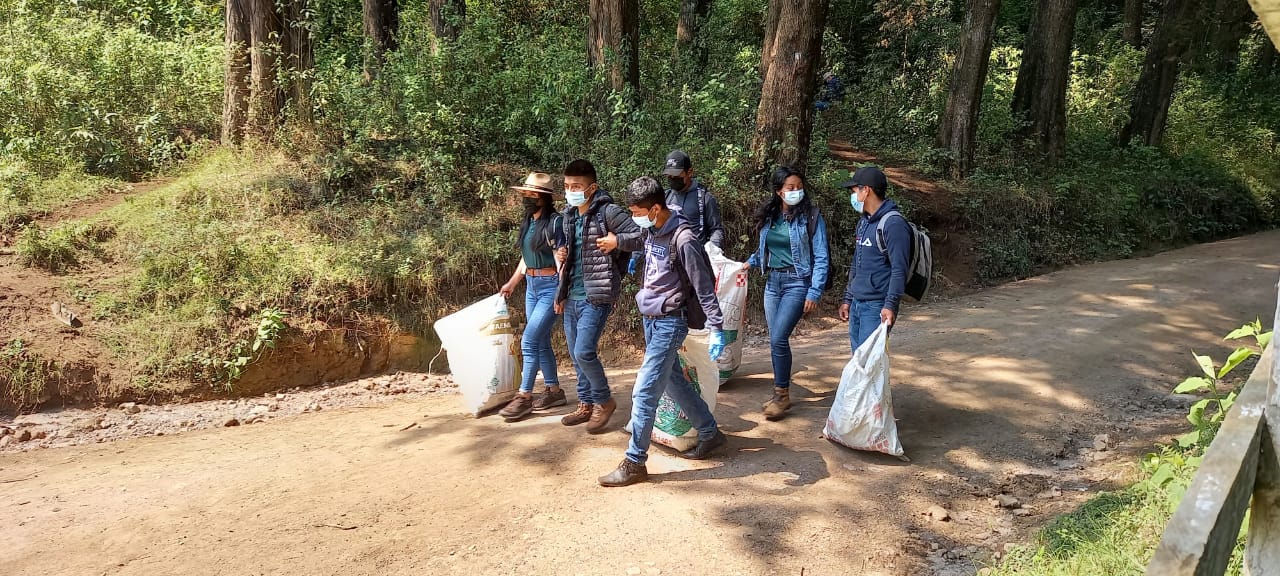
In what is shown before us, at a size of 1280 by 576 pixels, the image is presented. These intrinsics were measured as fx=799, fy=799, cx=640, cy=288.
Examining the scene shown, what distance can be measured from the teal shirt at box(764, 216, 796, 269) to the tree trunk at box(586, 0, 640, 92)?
5.24 meters

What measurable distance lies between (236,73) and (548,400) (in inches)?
245

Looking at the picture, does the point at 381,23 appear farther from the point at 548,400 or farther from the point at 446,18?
the point at 548,400

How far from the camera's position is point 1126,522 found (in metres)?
3.75

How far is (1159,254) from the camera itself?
12.3m

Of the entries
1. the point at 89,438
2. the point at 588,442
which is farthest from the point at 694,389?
the point at 89,438

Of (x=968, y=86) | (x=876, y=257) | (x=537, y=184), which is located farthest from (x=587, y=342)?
(x=968, y=86)

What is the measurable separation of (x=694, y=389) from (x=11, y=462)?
4893mm

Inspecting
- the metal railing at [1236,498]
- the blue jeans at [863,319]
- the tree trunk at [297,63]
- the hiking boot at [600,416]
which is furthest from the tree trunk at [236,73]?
the metal railing at [1236,498]

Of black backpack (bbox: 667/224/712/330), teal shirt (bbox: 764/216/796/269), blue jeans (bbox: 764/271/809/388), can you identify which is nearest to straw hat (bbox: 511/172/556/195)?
black backpack (bbox: 667/224/712/330)

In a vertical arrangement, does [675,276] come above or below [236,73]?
below

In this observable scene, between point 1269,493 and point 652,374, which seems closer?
point 1269,493

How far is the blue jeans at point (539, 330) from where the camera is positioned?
230 inches

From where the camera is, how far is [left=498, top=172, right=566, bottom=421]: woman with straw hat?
5715 mm

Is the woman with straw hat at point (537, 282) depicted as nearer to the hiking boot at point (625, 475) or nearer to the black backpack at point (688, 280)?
the black backpack at point (688, 280)
